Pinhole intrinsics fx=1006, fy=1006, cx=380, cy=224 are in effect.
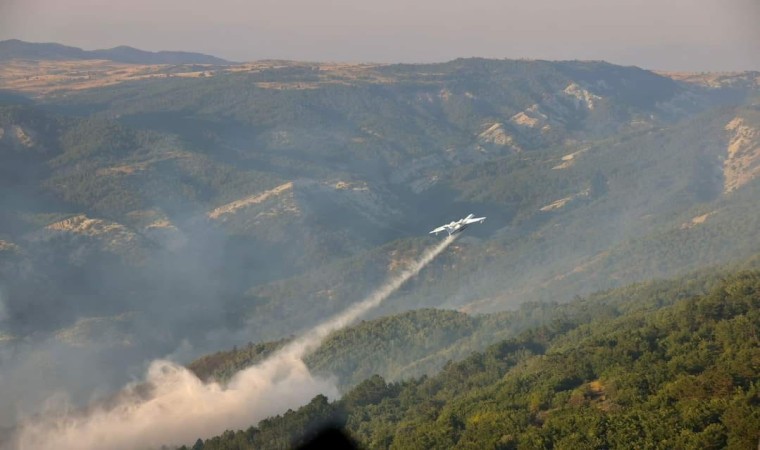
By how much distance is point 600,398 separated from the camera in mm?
140625

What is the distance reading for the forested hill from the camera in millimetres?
117875

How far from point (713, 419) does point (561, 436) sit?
1842cm

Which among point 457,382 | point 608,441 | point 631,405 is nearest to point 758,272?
point 457,382

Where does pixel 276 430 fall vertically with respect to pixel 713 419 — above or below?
below

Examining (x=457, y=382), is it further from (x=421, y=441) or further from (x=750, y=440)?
(x=750, y=440)

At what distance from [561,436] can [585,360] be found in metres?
39.3

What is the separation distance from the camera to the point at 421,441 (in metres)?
140

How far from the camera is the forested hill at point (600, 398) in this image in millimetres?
117875

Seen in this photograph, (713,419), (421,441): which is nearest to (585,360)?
(421,441)

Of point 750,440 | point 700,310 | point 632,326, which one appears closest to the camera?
point 750,440

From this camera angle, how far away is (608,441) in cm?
11800

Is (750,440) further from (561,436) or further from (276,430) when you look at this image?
(276,430)

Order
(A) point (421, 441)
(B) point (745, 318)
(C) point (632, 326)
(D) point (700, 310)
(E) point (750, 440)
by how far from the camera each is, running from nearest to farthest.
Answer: (E) point (750, 440), (A) point (421, 441), (B) point (745, 318), (D) point (700, 310), (C) point (632, 326)

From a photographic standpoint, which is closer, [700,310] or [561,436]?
[561,436]
